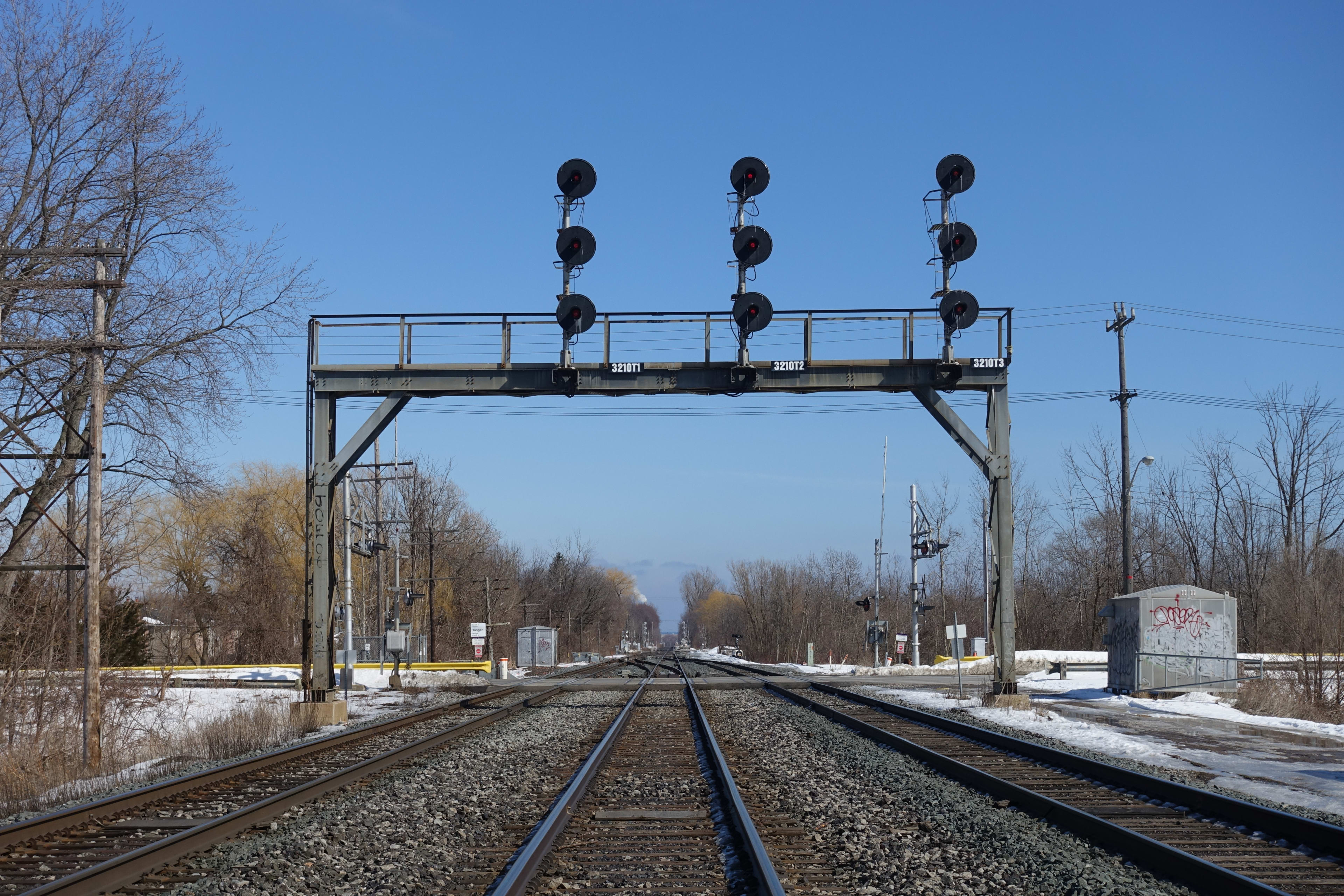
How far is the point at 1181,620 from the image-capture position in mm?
24406

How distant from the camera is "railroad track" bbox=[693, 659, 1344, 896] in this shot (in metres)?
6.82

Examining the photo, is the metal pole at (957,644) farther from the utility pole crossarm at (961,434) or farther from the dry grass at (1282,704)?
the dry grass at (1282,704)

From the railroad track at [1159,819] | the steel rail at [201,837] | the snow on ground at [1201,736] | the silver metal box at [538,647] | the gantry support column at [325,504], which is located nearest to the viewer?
the steel rail at [201,837]

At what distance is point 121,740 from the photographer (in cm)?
1809

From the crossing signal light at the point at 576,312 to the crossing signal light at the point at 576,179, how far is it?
7.39 feet

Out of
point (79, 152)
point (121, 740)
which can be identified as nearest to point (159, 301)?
point (79, 152)

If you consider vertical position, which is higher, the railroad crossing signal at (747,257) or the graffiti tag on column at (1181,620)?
the railroad crossing signal at (747,257)

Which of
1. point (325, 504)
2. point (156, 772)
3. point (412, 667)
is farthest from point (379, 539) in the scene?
point (156, 772)

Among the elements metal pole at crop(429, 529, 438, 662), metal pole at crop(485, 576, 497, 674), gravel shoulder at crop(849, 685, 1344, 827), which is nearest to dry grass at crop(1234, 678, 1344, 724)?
gravel shoulder at crop(849, 685, 1344, 827)

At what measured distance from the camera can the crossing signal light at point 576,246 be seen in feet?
64.8

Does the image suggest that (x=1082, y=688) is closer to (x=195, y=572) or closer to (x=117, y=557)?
(x=117, y=557)

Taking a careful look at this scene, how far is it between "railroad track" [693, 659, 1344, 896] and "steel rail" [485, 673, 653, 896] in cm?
387

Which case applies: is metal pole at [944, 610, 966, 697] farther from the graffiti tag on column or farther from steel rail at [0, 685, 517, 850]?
steel rail at [0, 685, 517, 850]

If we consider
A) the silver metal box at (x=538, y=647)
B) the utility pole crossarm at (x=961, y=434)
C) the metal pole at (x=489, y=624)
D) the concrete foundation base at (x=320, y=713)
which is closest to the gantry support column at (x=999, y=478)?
the utility pole crossarm at (x=961, y=434)
